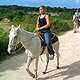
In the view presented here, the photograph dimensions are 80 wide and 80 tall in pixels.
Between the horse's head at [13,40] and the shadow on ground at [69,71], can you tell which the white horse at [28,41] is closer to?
the horse's head at [13,40]

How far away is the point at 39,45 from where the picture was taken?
7500 millimetres

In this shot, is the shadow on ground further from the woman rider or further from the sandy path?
the woman rider

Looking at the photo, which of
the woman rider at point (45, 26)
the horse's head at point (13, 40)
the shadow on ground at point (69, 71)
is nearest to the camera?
the horse's head at point (13, 40)

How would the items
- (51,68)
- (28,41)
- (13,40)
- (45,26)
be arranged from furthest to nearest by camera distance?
(51,68) < (45,26) < (28,41) < (13,40)

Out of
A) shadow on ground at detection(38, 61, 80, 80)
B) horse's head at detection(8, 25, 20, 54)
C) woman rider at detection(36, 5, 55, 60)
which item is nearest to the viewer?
horse's head at detection(8, 25, 20, 54)

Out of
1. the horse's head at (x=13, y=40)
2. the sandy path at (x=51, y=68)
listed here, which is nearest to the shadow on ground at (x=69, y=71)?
the sandy path at (x=51, y=68)

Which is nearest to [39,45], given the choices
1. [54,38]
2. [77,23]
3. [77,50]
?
[54,38]

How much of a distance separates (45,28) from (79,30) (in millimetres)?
10186

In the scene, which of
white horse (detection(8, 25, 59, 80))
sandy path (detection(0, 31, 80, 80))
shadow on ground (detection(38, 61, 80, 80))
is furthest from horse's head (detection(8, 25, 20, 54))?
shadow on ground (detection(38, 61, 80, 80))

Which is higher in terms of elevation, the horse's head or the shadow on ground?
the horse's head

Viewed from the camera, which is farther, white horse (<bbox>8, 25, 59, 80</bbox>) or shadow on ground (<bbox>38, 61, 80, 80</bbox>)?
shadow on ground (<bbox>38, 61, 80, 80</bbox>)

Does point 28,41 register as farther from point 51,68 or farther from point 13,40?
point 51,68

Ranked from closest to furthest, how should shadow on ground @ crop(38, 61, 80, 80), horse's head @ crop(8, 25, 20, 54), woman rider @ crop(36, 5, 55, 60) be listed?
horse's head @ crop(8, 25, 20, 54)
woman rider @ crop(36, 5, 55, 60)
shadow on ground @ crop(38, 61, 80, 80)

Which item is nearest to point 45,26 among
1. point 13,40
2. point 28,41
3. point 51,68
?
point 28,41
